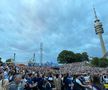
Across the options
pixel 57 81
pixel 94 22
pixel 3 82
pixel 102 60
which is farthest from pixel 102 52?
pixel 3 82

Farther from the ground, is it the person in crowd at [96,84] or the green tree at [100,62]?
the green tree at [100,62]

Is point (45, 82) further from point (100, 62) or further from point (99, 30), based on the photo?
point (99, 30)

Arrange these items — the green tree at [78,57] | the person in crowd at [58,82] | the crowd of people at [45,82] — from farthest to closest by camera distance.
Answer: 1. the green tree at [78,57]
2. the person in crowd at [58,82]
3. the crowd of people at [45,82]

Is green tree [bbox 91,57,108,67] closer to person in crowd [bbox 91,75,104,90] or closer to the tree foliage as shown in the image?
the tree foliage

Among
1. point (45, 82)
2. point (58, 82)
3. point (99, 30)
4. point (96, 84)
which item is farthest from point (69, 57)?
point (96, 84)

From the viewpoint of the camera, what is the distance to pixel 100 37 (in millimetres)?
145625

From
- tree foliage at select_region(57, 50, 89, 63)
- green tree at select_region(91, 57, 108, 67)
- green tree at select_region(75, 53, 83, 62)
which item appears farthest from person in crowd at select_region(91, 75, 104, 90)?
green tree at select_region(75, 53, 83, 62)

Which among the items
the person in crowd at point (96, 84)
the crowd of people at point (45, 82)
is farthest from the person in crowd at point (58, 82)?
the person in crowd at point (96, 84)

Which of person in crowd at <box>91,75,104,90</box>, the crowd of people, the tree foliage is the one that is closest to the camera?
person in crowd at <box>91,75,104,90</box>

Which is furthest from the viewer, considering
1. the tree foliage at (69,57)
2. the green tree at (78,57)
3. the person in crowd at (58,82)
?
the green tree at (78,57)

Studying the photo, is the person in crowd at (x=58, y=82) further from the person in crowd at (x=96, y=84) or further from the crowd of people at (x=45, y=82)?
the person in crowd at (x=96, y=84)

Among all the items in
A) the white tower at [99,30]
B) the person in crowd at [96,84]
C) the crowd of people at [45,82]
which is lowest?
the person in crowd at [96,84]

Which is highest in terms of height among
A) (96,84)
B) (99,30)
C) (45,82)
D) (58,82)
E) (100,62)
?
(99,30)

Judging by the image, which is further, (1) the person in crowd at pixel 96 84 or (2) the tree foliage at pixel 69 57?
(2) the tree foliage at pixel 69 57
